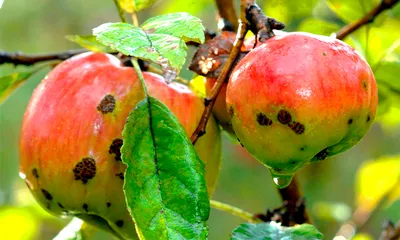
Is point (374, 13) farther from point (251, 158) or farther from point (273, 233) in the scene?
point (251, 158)

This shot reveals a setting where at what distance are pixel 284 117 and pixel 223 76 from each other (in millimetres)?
152

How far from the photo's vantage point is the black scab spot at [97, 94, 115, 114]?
1016mm

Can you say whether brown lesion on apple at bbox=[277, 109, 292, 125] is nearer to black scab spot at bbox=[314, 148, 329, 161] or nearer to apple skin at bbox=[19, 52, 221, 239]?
black scab spot at bbox=[314, 148, 329, 161]

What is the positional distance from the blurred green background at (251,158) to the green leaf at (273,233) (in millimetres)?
479

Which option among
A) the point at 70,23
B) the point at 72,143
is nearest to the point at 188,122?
the point at 72,143

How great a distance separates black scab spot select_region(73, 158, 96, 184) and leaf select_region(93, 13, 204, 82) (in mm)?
210

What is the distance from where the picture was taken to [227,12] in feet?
4.46

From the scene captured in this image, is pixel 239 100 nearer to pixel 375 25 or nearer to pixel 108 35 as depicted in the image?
pixel 108 35

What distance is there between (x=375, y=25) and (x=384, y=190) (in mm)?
743

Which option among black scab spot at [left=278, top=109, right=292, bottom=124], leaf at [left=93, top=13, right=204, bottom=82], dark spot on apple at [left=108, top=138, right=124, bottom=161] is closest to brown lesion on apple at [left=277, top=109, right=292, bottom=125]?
black scab spot at [left=278, top=109, right=292, bottom=124]

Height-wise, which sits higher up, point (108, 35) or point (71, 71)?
point (108, 35)

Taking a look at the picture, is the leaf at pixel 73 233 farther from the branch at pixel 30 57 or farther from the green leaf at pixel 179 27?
the green leaf at pixel 179 27

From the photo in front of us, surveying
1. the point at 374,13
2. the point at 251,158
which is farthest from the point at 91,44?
the point at 251,158

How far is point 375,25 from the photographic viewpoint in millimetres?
1467
